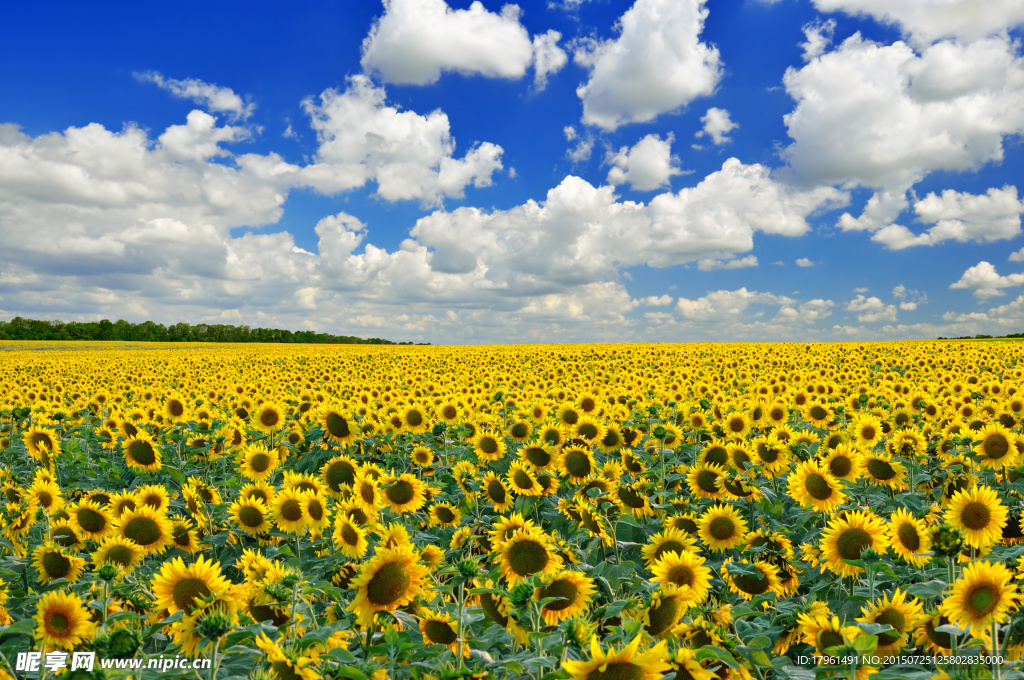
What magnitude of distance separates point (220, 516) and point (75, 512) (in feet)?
3.84

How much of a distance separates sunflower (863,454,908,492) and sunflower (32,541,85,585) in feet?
23.9

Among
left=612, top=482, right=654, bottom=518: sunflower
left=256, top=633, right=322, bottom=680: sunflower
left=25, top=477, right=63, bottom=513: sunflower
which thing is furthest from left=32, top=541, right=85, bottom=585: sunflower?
left=612, top=482, right=654, bottom=518: sunflower

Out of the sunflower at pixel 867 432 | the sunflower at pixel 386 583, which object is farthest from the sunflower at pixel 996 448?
the sunflower at pixel 386 583

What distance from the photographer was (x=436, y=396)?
11023 mm

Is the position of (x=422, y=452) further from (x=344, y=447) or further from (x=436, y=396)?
(x=436, y=396)

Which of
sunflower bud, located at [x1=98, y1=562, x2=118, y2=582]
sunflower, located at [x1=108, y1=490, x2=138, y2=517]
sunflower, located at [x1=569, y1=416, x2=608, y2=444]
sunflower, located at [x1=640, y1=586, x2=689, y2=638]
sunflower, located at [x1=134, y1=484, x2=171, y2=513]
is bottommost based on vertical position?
sunflower, located at [x1=108, y1=490, x2=138, y2=517]

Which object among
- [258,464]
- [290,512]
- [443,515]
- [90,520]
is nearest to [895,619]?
[443,515]

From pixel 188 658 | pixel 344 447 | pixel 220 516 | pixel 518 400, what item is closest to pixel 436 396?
pixel 518 400

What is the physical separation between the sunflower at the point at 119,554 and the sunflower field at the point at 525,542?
3 centimetres

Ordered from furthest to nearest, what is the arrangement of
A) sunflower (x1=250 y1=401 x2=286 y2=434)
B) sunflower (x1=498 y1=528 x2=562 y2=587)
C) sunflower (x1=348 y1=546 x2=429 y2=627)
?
sunflower (x1=250 y1=401 x2=286 y2=434), sunflower (x1=498 y1=528 x2=562 y2=587), sunflower (x1=348 y1=546 x2=429 y2=627)

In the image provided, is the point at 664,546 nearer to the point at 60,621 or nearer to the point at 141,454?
the point at 60,621

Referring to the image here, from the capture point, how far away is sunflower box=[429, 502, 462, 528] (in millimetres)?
5207

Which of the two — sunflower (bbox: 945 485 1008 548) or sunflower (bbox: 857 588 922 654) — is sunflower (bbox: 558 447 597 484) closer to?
sunflower (bbox: 945 485 1008 548)

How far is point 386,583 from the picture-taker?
311cm
